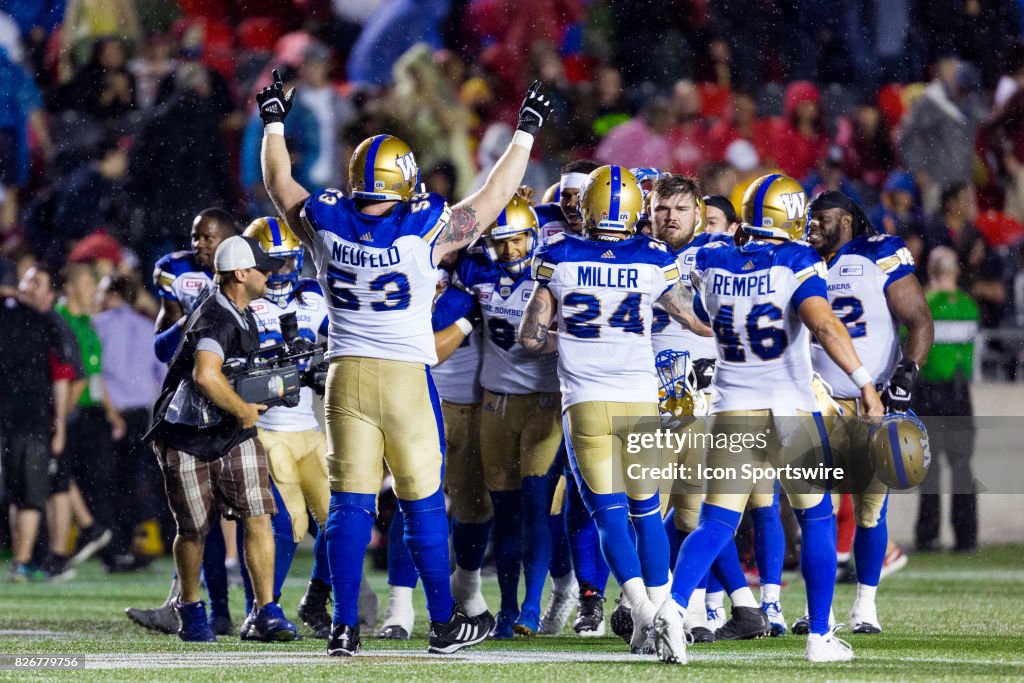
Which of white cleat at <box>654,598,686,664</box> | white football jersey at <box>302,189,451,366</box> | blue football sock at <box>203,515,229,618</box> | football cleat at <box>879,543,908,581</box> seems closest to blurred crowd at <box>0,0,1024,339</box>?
football cleat at <box>879,543,908,581</box>

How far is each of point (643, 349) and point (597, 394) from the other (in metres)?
0.28

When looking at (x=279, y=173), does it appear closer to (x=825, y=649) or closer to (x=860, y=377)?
(x=860, y=377)

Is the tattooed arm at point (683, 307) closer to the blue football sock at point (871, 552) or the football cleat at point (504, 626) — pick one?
the blue football sock at point (871, 552)

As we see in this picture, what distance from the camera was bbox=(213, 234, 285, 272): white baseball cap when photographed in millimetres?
7570

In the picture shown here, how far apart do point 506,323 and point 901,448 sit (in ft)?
6.23

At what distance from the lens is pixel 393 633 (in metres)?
7.90

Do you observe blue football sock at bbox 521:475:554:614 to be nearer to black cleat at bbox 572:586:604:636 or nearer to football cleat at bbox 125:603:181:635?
black cleat at bbox 572:586:604:636

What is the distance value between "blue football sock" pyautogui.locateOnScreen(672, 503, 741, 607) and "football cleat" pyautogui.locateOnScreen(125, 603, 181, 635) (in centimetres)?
273

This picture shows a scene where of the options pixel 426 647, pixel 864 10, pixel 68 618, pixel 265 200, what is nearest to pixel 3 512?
pixel 265 200

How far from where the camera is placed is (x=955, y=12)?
15070 millimetres

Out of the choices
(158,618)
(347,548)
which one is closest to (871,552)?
(347,548)

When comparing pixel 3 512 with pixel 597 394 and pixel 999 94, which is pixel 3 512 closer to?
pixel 597 394

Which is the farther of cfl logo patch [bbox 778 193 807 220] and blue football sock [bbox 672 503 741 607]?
cfl logo patch [bbox 778 193 807 220]

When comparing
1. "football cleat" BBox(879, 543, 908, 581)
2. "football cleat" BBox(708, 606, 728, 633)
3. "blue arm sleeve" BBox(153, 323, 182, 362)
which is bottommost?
"football cleat" BBox(708, 606, 728, 633)
